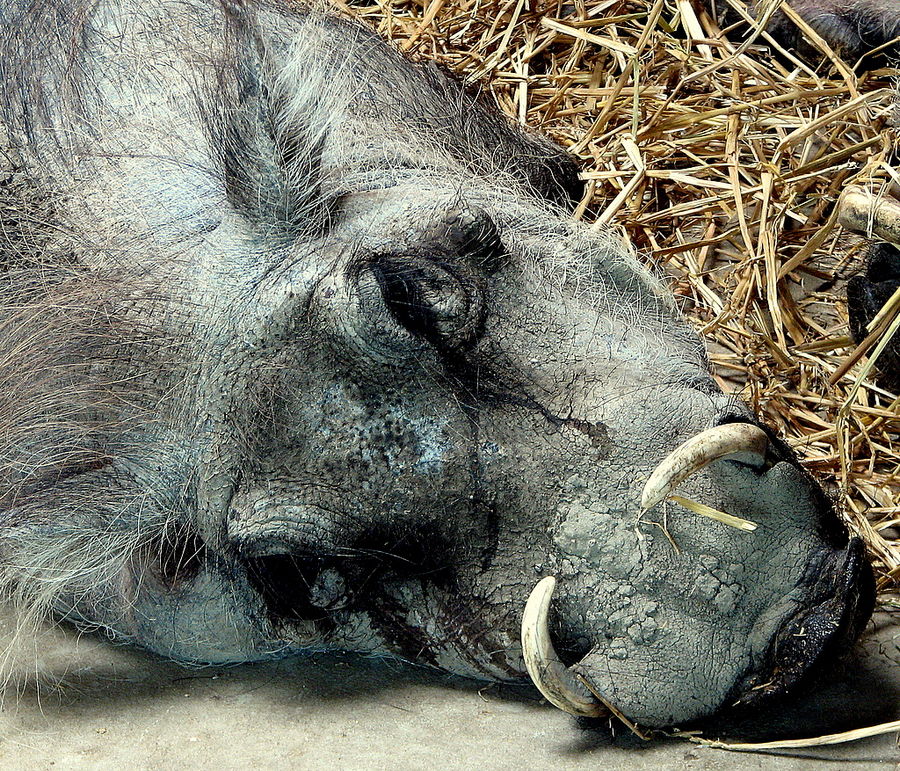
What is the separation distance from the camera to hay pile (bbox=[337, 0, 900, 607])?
2361 mm

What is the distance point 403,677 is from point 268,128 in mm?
940

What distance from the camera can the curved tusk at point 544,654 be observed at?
1.60m

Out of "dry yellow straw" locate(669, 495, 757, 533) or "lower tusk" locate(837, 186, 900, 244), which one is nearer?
"dry yellow straw" locate(669, 495, 757, 533)

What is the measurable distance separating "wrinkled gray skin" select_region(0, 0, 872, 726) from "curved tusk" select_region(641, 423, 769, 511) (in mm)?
41

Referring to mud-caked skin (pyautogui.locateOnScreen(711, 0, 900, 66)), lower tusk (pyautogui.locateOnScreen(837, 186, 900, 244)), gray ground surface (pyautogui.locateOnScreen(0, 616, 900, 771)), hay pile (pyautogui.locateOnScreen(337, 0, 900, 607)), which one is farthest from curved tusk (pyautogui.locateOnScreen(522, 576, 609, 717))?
mud-caked skin (pyautogui.locateOnScreen(711, 0, 900, 66))

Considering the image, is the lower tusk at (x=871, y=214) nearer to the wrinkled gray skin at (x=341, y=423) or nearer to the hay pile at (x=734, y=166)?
the hay pile at (x=734, y=166)

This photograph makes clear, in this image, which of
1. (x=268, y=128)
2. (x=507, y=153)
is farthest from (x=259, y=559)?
(x=507, y=153)

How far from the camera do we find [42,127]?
2.14 m

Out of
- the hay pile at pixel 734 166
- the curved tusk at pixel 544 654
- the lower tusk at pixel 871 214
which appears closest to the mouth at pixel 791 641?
the curved tusk at pixel 544 654

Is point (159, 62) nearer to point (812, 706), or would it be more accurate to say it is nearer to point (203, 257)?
point (203, 257)

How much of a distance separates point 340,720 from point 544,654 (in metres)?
0.49

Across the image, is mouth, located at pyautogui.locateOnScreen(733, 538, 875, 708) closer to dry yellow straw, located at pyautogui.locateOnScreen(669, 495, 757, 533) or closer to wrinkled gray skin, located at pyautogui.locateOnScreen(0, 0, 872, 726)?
wrinkled gray skin, located at pyautogui.locateOnScreen(0, 0, 872, 726)

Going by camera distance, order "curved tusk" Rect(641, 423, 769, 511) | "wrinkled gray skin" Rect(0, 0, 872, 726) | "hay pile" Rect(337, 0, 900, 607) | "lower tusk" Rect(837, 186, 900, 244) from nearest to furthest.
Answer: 1. "curved tusk" Rect(641, 423, 769, 511)
2. "wrinkled gray skin" Rect(0, 0, 872, 726)
3. "lower tusk" Rect(837, 186, 900, 244)
4. "hay pile" Rect(337, 0, 900, 607)

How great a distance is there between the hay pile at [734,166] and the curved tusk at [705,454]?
0.50 m
